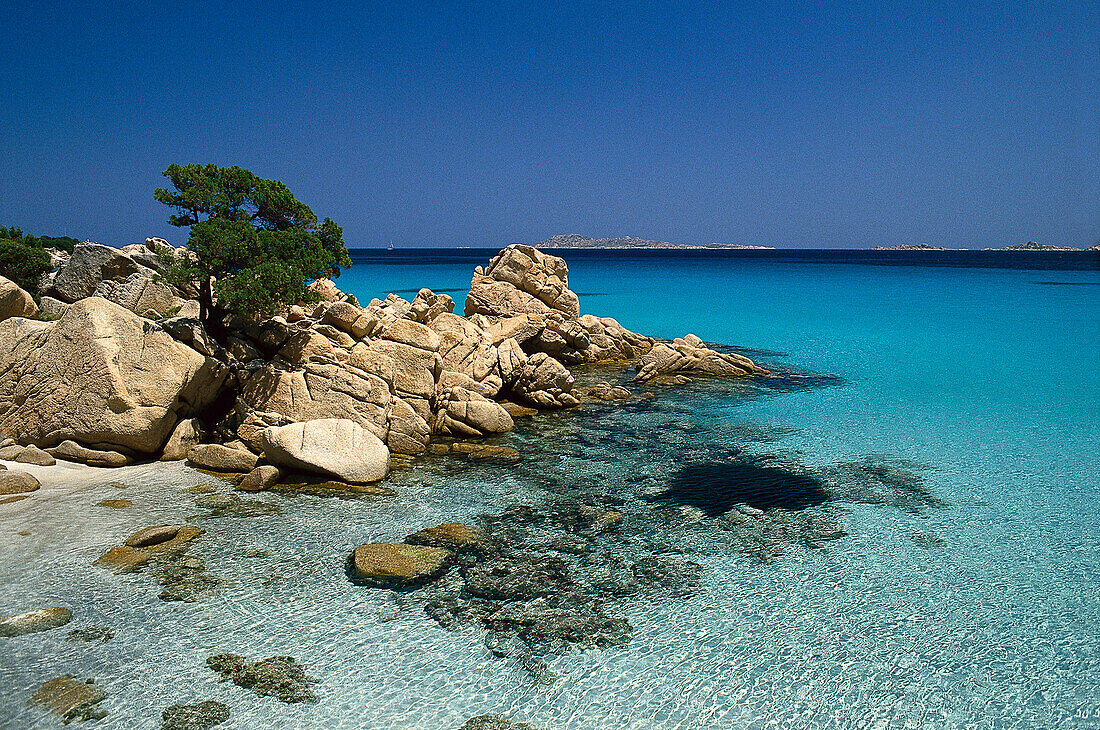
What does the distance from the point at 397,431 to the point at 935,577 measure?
16.1m

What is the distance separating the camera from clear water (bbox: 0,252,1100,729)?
1045 cm

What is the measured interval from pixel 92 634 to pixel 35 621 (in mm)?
1196

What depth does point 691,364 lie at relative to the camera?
121ft

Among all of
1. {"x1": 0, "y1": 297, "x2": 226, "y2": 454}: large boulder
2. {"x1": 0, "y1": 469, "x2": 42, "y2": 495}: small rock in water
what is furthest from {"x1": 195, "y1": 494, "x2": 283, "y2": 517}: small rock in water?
{"x1": 0, "y1": 469, "x2": 42, "y2": 495}: small rock in water

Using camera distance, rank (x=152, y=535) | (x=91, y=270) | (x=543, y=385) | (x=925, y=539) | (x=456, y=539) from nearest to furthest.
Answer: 1. (x=152, y=535)
2. (x=456, y=539)
3. (x=925, y=539)
4. (x=91, y=270)
5. (x=543, y=385)

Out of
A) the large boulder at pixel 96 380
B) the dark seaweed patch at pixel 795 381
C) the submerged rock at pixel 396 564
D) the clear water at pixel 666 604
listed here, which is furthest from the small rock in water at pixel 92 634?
the dark seaweed patch at pixel 795 381

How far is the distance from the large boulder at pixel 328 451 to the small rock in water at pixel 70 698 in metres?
8.69

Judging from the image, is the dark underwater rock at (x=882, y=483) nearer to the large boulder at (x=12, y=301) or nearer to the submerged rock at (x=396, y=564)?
the submerged rock at (x=396, y=564)

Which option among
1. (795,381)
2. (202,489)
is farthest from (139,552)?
(795,381)

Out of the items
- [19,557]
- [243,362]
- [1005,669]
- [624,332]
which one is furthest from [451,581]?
[624,332]

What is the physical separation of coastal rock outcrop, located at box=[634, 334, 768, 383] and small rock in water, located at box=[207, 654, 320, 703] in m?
26.1

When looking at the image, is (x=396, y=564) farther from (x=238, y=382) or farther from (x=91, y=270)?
(x=91, y=270)

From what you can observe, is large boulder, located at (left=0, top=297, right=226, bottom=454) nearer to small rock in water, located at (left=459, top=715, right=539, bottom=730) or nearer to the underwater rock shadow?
small rock in water, located at (left=459, top=715, right=539, bottom=730)

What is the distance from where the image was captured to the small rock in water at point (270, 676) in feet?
34.2
